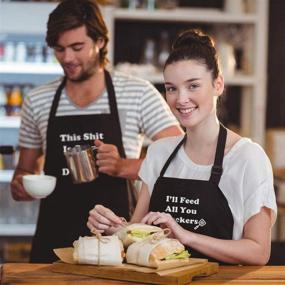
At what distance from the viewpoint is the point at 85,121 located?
3.14 m

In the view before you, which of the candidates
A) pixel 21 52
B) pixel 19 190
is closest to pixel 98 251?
pixel 19 190

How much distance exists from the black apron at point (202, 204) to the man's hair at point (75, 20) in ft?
2.92

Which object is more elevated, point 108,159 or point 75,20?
point 75,20

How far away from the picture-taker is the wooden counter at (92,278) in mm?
2094

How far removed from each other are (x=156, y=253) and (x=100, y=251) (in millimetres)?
163

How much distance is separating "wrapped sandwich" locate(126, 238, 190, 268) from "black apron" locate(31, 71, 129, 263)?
97 centimetres

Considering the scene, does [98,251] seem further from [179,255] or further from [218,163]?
[218,163]

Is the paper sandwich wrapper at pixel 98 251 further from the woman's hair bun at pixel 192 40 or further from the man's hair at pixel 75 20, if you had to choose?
the man's hair at pixel 75 20

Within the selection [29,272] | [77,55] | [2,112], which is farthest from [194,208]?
[2,112]

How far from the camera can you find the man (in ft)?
10.2

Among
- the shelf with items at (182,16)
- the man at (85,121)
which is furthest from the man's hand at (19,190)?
the shelf with items at (182,16)

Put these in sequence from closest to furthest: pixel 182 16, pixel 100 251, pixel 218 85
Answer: pixel 100 251, pixel 218 85, pixel 182 16

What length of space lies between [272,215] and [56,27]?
4.01ft

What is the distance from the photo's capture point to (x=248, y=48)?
5.58 meters
